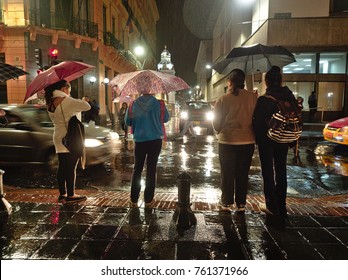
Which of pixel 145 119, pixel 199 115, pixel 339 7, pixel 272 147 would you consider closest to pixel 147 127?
pixel 145 119

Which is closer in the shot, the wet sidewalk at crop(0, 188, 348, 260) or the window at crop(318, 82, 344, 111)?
the wet sidewalk at crop(0, 188, 348, 260)

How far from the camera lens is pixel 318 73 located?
2083 centimetres

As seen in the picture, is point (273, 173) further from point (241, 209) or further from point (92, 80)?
point (92, 80)

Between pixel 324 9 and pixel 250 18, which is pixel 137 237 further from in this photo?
pixel 250 18

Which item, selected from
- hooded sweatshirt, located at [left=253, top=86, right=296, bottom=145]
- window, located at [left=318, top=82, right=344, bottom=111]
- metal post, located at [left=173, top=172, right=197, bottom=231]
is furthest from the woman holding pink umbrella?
window, located at [left=318, top=82, right=344, bottom=111]

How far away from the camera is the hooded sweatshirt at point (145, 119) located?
440 centimetres

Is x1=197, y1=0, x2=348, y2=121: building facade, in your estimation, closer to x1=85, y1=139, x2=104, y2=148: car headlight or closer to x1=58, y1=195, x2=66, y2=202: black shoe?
x1=85, y1=139, x2=104, y2=148: car headlight

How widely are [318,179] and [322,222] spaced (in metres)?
3.26

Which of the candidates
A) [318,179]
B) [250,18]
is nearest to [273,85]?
[318,179]

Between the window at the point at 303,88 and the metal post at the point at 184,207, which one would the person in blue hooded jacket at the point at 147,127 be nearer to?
the metal post at the point at 184,207

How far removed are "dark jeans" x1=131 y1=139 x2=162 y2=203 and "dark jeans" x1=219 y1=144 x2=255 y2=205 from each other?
94 centimetres

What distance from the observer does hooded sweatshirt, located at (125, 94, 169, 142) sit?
14.4 ft

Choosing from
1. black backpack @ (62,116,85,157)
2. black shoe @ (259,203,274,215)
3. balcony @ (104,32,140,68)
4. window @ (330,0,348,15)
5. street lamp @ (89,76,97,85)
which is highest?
window @ (330,0,348,15)

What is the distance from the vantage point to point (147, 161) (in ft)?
15.0
